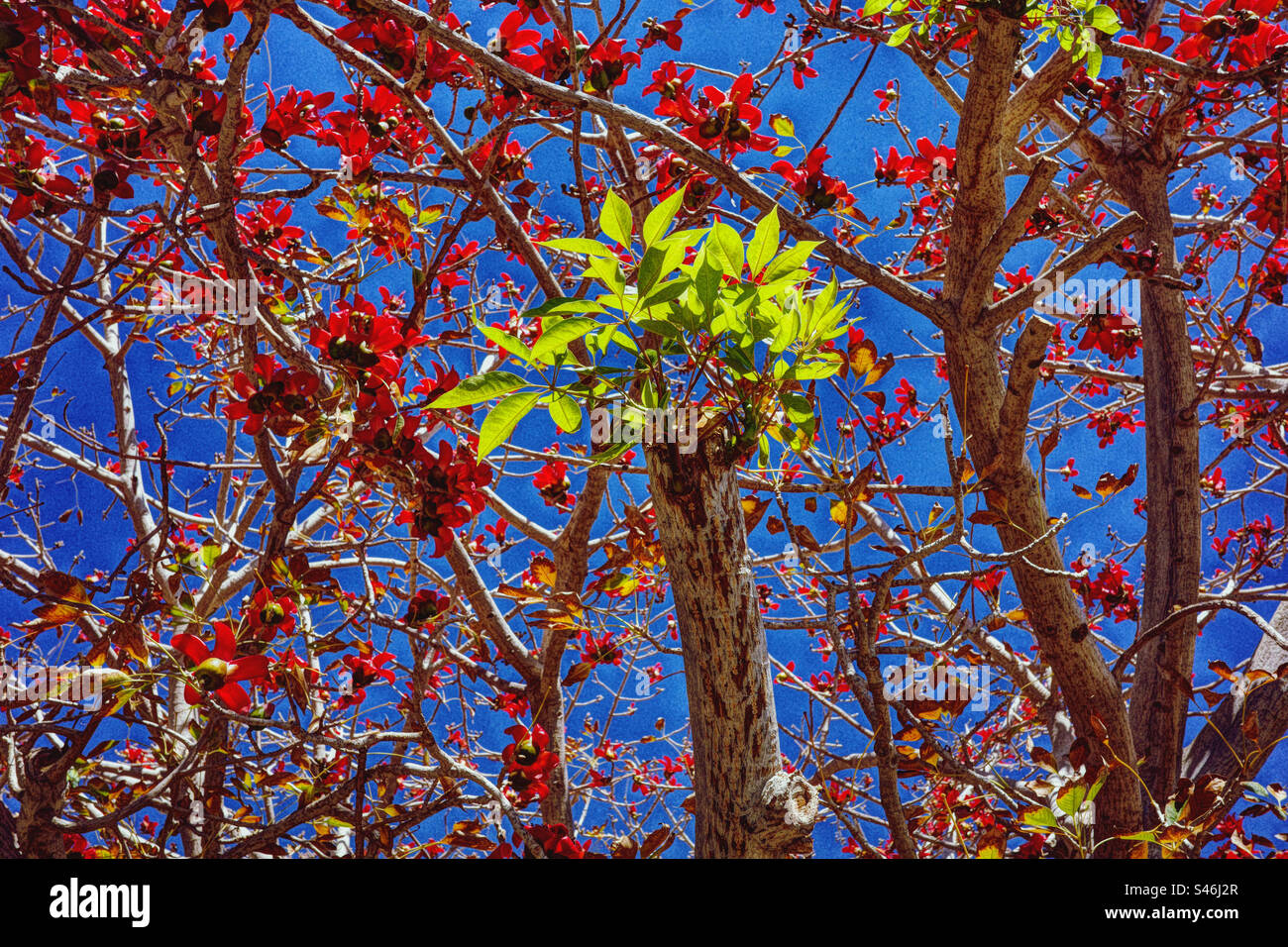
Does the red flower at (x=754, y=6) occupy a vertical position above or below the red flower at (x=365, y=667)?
above

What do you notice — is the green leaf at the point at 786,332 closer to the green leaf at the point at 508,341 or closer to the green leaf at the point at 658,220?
the green leaf at the point at 658,220

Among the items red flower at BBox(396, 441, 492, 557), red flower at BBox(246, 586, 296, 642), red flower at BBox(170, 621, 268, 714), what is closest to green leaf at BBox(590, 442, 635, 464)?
red flower at BBox(396, 441, 492, 557)

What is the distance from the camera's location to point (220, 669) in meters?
1.18

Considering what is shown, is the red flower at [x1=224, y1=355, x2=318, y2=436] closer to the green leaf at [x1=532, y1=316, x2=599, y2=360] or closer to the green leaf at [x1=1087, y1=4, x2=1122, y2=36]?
the green leaf at [x1=532, y1=316, x2=599, y2=360]

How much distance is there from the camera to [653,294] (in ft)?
2.86

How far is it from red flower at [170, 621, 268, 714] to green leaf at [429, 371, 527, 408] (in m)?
0.61

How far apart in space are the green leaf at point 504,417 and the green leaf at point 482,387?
1 centimetres

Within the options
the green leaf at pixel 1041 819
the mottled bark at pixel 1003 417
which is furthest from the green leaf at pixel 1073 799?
the mottled bark at pixel 1003 417

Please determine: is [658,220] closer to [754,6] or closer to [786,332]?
[786,332]

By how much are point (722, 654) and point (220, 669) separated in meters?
0.76

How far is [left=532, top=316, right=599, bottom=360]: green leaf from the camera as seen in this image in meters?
0.88

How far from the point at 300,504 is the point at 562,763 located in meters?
1.17

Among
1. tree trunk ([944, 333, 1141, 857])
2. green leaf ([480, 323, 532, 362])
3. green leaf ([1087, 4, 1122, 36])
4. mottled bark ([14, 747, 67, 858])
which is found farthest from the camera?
tree trunk ([944, 333, 1141, 857])

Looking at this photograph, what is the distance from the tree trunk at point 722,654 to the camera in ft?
3.57
